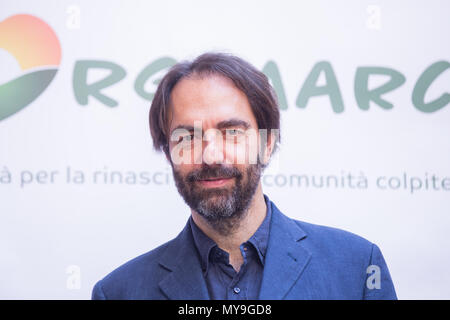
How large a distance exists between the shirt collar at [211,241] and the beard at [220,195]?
6 centimetres

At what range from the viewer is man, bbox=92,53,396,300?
155cm

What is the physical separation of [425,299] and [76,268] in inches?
66.4

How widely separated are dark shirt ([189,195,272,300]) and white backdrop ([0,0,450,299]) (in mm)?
531

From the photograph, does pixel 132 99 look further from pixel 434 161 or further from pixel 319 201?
pixel 434 161

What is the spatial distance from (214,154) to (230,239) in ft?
1.09

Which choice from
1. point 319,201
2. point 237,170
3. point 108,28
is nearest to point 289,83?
point 319,201

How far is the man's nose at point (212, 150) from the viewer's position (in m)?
1.58

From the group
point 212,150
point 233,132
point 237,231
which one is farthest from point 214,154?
point 237,231

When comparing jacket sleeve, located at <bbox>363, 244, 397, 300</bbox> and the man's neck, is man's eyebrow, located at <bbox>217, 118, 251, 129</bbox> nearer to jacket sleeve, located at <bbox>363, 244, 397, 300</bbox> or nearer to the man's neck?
the man's neck

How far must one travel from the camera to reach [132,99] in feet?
7.13

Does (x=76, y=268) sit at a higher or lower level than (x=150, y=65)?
lower

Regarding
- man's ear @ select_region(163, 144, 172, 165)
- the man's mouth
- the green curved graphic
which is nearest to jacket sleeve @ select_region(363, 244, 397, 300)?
the man's mouth

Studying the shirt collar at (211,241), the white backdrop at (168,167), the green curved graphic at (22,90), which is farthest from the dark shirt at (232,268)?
the green curved graphic at (22,90)

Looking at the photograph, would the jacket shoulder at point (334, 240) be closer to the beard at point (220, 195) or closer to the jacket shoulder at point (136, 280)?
the beard at point (220, 195)
